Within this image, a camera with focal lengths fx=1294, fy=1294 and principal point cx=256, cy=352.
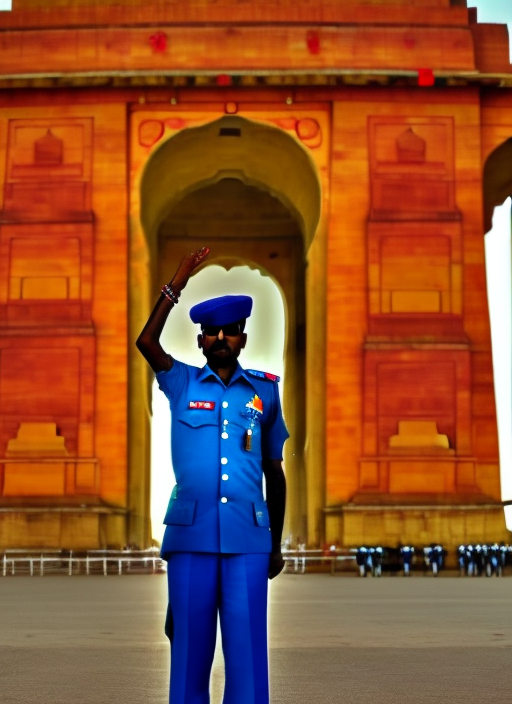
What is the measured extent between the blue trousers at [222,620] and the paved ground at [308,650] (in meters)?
2.02

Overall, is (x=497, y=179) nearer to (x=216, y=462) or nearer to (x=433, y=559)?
(x=433, y=559)

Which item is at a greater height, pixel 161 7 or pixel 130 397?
pixel 161 7

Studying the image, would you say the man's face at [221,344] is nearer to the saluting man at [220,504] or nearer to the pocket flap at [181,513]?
the saluting man at [220,504]

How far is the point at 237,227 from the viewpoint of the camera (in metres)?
41.4

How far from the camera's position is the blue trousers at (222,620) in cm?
441

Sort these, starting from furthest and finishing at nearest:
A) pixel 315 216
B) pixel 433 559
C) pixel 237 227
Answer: pixel 237 227, pixel 315 216, pixel 433 559

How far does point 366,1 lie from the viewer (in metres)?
32.2

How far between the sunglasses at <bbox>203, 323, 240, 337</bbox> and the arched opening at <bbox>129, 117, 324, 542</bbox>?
2660 cm

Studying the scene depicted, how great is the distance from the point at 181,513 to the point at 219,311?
74cm

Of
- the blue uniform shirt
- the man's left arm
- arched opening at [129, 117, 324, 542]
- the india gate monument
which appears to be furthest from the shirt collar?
arched opening at [129, 117, 324, 542]

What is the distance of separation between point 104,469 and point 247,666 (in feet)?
86.0

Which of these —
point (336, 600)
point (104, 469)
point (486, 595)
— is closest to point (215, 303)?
point (336, 600)

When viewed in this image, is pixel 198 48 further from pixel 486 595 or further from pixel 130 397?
pixel 486 595

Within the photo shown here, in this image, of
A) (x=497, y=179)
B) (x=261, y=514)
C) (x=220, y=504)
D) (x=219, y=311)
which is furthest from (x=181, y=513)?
(x=497, y=179)
